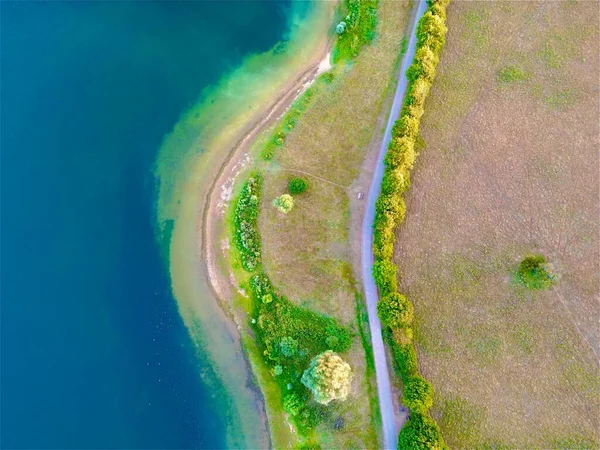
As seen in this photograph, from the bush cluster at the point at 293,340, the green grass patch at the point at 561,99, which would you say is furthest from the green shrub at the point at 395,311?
the green grass patch at the point at 561,99

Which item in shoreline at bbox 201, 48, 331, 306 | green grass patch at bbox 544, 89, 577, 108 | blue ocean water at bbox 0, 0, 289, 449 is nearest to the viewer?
blue ocean water at bbox 0, 0, 289, 449

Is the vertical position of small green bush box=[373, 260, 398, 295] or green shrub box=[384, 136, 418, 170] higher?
green shrub box=[384, 136, 418, 170]

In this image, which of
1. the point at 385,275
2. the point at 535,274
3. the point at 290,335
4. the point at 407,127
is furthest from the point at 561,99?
the point at 290,335

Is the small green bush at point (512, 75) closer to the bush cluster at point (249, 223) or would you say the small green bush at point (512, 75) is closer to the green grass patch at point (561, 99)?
the green grass patch at point (561, 99)

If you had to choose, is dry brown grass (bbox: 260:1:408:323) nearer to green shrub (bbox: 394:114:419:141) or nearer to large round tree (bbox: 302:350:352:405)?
green shrub (bbox: 394:114:419:141)

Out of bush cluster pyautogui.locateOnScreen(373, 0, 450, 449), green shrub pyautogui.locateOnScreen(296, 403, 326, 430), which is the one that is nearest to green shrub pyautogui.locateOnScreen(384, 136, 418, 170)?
bush cluster pyautogui.locateOnScreen(373, 0, 450, 449)

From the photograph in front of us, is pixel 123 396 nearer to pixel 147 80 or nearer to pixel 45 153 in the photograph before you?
pixel 45 153

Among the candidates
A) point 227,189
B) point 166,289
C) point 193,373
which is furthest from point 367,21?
point 193,373

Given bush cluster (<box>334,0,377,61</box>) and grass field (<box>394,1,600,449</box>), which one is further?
bush cluster (<box>334,0,377,61</box>)

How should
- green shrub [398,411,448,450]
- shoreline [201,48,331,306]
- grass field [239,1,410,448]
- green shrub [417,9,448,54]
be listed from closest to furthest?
green shrub [398,411,448,450] → grass field [239,1,410,448] → shoreline [201,48,331,306] → green shrub [417,9,448,54]
